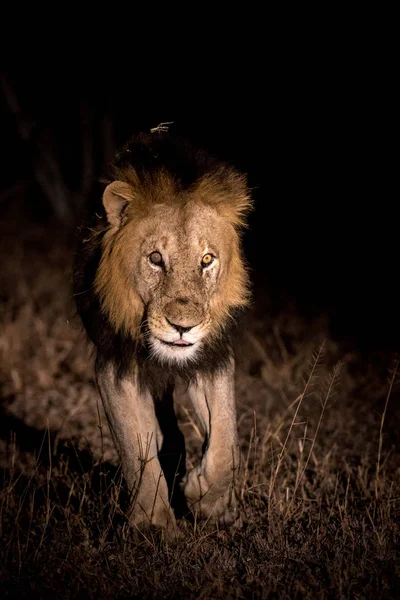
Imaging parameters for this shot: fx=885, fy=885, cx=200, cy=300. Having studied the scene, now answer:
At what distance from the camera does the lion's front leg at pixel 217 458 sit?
372cm

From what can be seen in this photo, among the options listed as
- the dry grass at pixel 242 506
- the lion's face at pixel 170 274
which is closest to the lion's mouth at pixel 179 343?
the lion's face at pixel 170 274

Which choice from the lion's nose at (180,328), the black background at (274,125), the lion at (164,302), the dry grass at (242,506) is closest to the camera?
the dry grass at (242,506)

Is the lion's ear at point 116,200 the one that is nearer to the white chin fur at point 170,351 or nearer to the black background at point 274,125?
the white chin fur at point 170,351

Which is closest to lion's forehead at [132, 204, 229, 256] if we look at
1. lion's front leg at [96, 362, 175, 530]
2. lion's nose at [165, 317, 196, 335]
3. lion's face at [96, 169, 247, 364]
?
lion's face at [96, 169, 247, 364]

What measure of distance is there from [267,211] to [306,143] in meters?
1.69

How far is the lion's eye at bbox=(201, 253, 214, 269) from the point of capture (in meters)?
3.59

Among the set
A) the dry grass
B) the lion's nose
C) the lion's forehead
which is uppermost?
the lion's forehead

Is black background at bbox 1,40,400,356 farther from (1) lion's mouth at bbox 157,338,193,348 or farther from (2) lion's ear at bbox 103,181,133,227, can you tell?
(1) lion's mouth at bbox 157,338,193,348

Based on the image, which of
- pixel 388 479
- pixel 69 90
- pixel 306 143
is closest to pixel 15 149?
pixel 69 90

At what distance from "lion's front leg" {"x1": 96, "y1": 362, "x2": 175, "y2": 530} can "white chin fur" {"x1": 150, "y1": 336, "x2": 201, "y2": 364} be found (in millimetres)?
294

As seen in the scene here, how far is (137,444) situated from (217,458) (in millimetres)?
343

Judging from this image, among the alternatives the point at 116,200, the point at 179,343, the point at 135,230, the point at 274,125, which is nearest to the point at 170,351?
the point at 179,343

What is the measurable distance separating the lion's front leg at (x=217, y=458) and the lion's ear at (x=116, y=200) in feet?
2.59

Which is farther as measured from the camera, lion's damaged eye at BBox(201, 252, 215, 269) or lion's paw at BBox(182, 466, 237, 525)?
lion's paw at BBox(182, 466, 237, 525)
